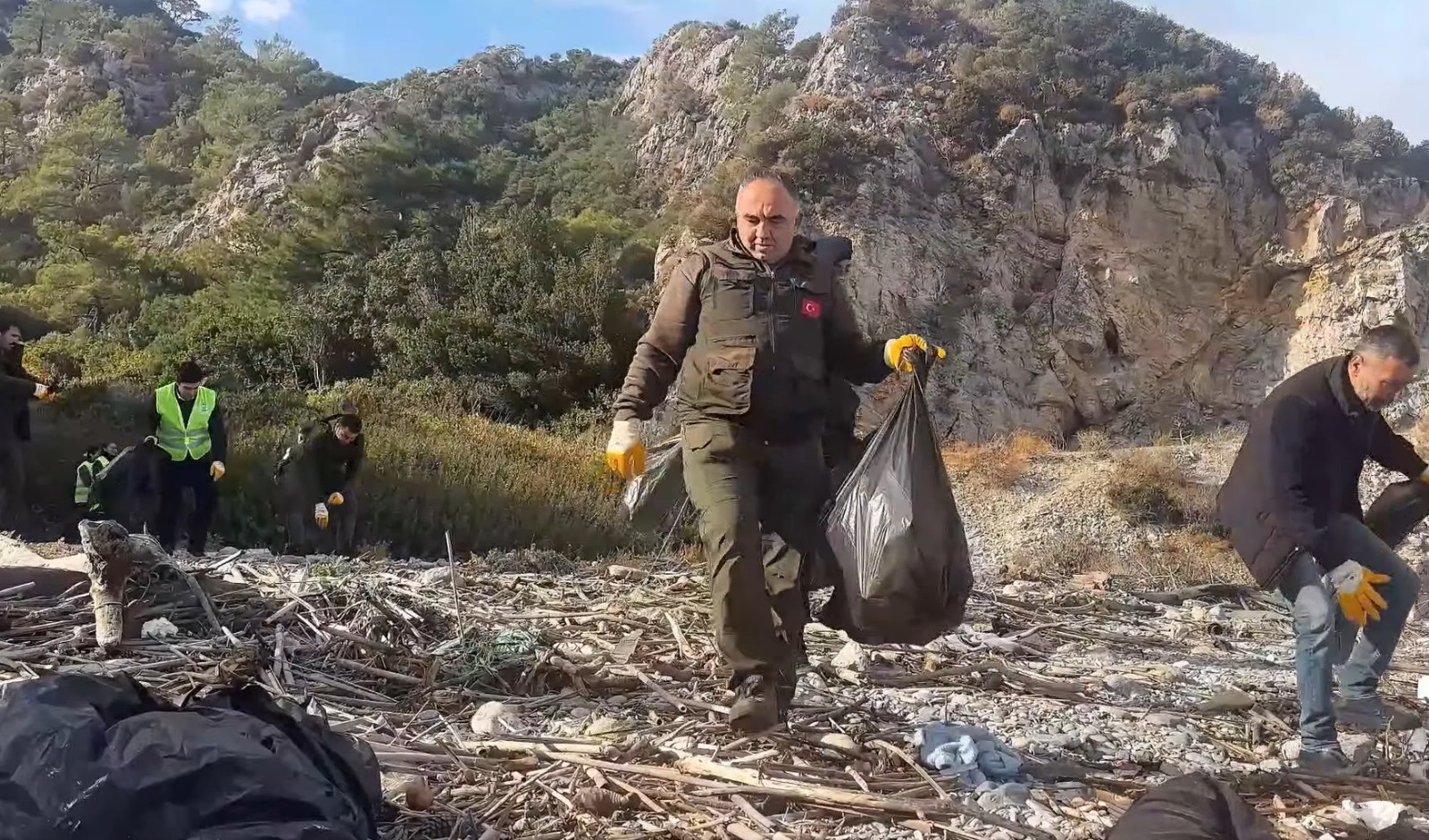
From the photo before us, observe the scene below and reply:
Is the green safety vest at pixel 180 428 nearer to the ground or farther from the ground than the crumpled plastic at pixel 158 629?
farther from the ground

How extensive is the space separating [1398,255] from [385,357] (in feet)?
66.7

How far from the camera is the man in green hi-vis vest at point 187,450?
7.28 meters

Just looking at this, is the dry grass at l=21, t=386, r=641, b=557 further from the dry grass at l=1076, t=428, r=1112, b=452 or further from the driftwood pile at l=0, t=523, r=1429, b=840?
the dry grass at l=1076, t=428, r=1112, b=452

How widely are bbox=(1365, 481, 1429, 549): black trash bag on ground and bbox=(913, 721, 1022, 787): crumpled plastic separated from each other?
1982 mm

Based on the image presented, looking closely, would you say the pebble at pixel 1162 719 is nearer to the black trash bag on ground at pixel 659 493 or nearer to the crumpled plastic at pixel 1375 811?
the crumpled plastic at pixel 1375 811

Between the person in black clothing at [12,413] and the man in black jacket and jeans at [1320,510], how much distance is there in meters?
7.41

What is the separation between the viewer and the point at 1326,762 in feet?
9.96

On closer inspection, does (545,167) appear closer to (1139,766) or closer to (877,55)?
(877,55)

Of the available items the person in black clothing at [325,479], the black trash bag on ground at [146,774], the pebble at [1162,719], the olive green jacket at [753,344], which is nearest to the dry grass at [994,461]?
the person in black clothing at [325,479]

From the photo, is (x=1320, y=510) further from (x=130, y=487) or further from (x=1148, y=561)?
(x=1148, y=561)

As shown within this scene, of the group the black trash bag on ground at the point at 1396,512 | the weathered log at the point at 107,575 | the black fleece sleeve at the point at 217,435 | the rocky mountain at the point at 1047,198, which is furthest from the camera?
the rocky mountain at the point at 1047,198

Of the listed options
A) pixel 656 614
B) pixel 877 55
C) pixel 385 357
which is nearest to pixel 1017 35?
pixel 877 55

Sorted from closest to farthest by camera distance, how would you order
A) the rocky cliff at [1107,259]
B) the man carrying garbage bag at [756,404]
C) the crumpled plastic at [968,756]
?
1. the crumpled plastic at [968,756]
2. the man carrying garbage bag at [756,404]
3. the rocky cliff at [1107,259]

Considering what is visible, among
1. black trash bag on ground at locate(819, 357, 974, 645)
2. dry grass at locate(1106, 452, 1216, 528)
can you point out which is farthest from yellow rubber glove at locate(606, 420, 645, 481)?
dry grass at locate(1106, 452, 1216, 528)
